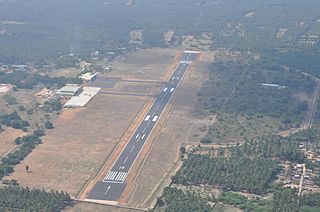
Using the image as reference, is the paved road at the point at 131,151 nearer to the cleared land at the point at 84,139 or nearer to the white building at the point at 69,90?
the cleared land at the point at 84,139

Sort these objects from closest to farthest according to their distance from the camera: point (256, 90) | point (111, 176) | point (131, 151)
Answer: point (111, 176), point (131, 151), point (256, 90)

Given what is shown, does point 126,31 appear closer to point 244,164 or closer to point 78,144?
point 78,144

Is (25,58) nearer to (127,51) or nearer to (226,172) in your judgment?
(127,51)

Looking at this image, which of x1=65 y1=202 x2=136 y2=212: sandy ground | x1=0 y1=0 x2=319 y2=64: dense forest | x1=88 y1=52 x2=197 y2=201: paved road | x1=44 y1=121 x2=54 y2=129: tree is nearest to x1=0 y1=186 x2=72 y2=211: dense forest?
x1=65 y1=202 x2=136 y2=212: sandy ground

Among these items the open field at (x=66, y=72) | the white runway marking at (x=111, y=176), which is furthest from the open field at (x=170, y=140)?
the open field at (x=66, y=72)

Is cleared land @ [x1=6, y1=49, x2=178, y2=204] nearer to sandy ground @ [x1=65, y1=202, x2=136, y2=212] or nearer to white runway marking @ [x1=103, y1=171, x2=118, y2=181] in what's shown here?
white runway marking @ [x1=103, y1=171, x2=118, y2=181]

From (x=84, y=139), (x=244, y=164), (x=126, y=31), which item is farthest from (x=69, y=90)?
(x=126, y=31)

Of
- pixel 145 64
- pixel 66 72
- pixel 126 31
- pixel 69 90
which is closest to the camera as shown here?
pixel 69 90
